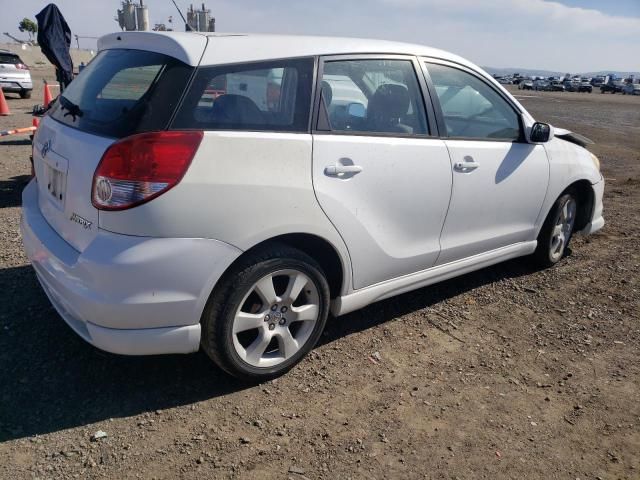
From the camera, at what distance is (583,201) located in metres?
4.86

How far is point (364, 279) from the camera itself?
3152 millimetres

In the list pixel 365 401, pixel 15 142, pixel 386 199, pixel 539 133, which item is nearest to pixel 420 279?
pixel 386 199

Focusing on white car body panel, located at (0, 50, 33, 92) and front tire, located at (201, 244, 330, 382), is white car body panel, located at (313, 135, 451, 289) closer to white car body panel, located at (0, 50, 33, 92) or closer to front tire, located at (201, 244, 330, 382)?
Result: front tire, located at (201, 244, 330, 382)

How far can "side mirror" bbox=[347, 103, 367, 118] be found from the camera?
3.01 m

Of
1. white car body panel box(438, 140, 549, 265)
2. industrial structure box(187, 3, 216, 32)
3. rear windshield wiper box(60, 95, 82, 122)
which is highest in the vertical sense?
industrial structure box(187, 3, 216, 32)

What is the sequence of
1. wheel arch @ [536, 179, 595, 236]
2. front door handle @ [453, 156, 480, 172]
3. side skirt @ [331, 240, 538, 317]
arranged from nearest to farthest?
1. side skirt @ [331, 240, 538, 317]
2. front door handle @ [453, 156, 480, 172]
3. wheel arch @ [536, 179, 595, 236]

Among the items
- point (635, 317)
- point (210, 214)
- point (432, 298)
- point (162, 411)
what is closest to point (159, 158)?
point (210, 214)

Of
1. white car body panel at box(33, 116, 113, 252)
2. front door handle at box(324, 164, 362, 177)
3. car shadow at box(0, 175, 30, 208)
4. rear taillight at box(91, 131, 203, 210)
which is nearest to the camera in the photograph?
rear taillight at box(91, 131, 203, 210)

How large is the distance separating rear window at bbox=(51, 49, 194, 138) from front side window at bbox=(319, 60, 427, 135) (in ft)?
2.68

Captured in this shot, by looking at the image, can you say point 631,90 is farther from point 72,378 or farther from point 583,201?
→ point 72,378

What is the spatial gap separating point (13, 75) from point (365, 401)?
1967cm

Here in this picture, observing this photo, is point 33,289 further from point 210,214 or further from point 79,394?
point 210,214

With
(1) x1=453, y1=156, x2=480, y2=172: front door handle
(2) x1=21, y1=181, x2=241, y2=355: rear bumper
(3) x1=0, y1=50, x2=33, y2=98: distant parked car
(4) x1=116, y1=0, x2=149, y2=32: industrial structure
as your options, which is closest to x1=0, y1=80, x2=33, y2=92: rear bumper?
(3) x1=0, y1=50, x2=33, y2=98: distant parked car

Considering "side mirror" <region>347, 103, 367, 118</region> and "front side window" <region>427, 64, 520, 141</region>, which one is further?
"front side window" <region>427, 64, 520, 141</region>
